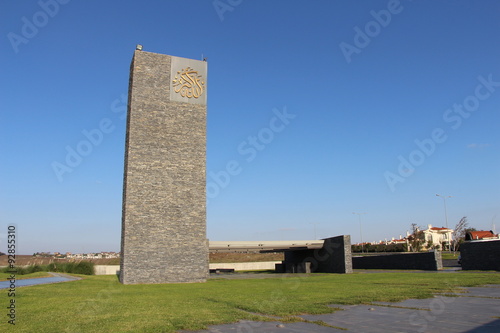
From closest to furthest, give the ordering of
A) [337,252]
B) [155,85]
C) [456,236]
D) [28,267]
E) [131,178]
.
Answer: [131,178], [155,85], [28,267], [337,252], [456,236]

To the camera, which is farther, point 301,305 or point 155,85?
point 155,85

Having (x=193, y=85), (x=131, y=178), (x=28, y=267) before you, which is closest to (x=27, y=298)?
(x=131, y=178)

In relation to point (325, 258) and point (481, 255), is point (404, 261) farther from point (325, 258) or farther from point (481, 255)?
point (481, 255)

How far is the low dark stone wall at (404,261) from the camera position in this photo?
34156mm

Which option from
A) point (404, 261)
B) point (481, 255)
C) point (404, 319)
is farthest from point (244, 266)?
point (404, 319)

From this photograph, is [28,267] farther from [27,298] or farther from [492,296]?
[492,296]

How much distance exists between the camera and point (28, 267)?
34.8 metres

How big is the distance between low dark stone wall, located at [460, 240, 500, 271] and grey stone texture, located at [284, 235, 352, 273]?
32.2ft

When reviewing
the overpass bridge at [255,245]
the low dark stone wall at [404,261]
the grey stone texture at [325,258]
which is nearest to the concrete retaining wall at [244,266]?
the grey stone texture at [325,258]

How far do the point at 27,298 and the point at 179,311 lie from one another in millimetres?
7546

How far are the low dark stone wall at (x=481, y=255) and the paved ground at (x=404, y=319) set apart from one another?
22.0 meters

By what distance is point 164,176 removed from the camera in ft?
89.0

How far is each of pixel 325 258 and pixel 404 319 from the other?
3290 cm

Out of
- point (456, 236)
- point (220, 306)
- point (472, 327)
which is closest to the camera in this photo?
point (472, 327)
